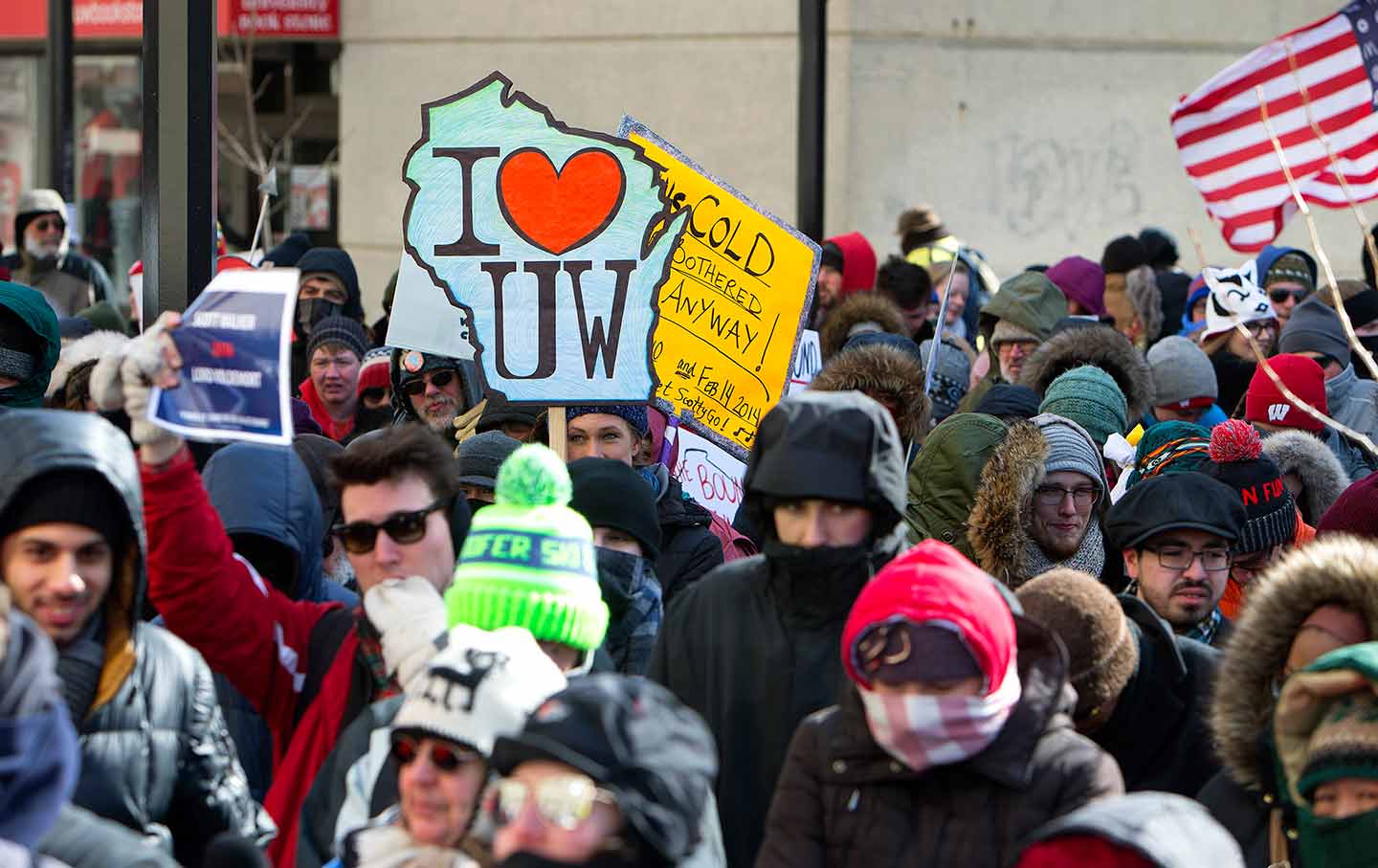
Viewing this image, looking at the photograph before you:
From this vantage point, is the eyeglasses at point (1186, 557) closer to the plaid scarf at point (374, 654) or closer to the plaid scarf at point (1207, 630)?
the plaid scarf at point (1207, 630)

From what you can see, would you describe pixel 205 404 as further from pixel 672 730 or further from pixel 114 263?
pixel 114 263

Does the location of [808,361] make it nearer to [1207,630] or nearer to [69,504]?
[1207,630]

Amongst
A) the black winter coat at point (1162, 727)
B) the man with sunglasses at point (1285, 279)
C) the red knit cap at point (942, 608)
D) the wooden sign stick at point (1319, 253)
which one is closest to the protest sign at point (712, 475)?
the wooden sign stick at point (1319, 253)

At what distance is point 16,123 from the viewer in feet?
62.9

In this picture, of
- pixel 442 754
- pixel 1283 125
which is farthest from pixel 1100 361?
pixel 442 754

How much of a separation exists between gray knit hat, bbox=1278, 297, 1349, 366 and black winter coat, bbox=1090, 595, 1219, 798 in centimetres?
460

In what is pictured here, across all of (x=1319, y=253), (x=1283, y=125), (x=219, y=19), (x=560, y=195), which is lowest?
(x=1319, y=253)

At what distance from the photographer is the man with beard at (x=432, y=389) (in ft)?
24.9

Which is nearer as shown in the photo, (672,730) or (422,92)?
(672,730)

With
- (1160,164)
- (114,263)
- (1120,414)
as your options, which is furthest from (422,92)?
(1120,414)

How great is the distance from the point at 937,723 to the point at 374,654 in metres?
1.16

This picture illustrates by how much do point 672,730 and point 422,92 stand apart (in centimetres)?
1530

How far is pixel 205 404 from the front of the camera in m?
3.91

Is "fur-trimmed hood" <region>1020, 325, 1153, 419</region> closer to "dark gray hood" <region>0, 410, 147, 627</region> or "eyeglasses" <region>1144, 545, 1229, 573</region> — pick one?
"eyeglasses" <region>1144, 545, 1229, 573</region>
